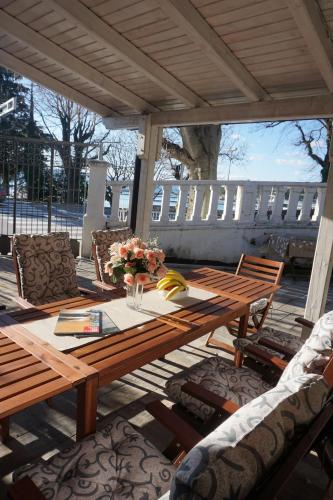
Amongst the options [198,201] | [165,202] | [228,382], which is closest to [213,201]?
[198,201]

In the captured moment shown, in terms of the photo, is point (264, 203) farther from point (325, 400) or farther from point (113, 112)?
point (325, 400)

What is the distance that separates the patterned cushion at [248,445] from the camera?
0.78 meters

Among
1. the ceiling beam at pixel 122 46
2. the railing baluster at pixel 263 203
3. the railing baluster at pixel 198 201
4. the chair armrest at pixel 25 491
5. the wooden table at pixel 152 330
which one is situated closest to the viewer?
the chair armrest at pixel 25 491

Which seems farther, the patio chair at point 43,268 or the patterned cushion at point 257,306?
the patterned cushion at point 257,306

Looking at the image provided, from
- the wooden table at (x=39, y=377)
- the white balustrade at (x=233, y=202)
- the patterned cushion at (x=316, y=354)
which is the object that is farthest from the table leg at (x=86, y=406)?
the white balustrade at (x=233, y=202)

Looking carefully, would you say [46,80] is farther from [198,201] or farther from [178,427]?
[178,427]

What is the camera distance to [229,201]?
706cm

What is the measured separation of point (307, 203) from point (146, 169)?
434 centimetres

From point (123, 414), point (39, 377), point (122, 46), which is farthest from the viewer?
point (122, 46)

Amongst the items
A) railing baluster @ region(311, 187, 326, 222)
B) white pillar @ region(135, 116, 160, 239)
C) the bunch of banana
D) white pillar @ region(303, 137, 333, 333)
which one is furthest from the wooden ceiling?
railing baluster @ region(311, 187, 326, 222)

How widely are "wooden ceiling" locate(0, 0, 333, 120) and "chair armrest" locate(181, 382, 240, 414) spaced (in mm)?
2490

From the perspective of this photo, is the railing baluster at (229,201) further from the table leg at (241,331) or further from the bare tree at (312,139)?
the bare tree at (312,139)

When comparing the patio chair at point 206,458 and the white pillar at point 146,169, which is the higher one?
the white pillar at point 146,169

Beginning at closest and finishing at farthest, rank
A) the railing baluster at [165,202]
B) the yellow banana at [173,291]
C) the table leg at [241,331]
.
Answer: the yellow banana at [173,291] → the table leg at [241,331] → the railing baluster at [165,202]
